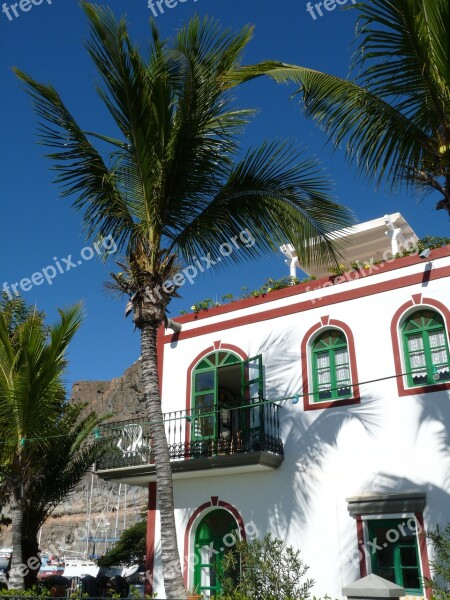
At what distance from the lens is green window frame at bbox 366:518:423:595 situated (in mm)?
10328

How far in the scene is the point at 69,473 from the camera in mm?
14617

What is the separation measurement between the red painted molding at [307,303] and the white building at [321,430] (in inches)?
1.0

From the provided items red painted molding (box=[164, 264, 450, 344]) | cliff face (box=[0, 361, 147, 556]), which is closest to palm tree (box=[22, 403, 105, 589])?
red painted molding (box=[164, 264, 450, 344])

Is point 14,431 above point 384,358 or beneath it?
beneath

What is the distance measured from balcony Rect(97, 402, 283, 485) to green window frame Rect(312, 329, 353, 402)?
42.7 inches

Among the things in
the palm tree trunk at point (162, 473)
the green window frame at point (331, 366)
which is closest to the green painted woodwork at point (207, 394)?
the green window frame at point (331, 366)

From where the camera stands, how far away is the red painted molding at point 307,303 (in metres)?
11.9

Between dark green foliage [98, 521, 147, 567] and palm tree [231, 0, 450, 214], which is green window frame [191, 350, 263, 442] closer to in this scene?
palm tree [231, 0, 450, 214]

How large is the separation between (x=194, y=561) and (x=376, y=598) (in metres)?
7.48

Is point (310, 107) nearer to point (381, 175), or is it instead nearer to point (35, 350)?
point (381, 175)

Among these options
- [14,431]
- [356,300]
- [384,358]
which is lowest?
[14,431]

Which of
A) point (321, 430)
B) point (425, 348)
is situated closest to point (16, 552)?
point (321, 430)

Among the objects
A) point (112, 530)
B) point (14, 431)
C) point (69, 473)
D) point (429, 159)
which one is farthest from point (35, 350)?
point (112, 530)

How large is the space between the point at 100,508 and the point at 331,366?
75.9 m
